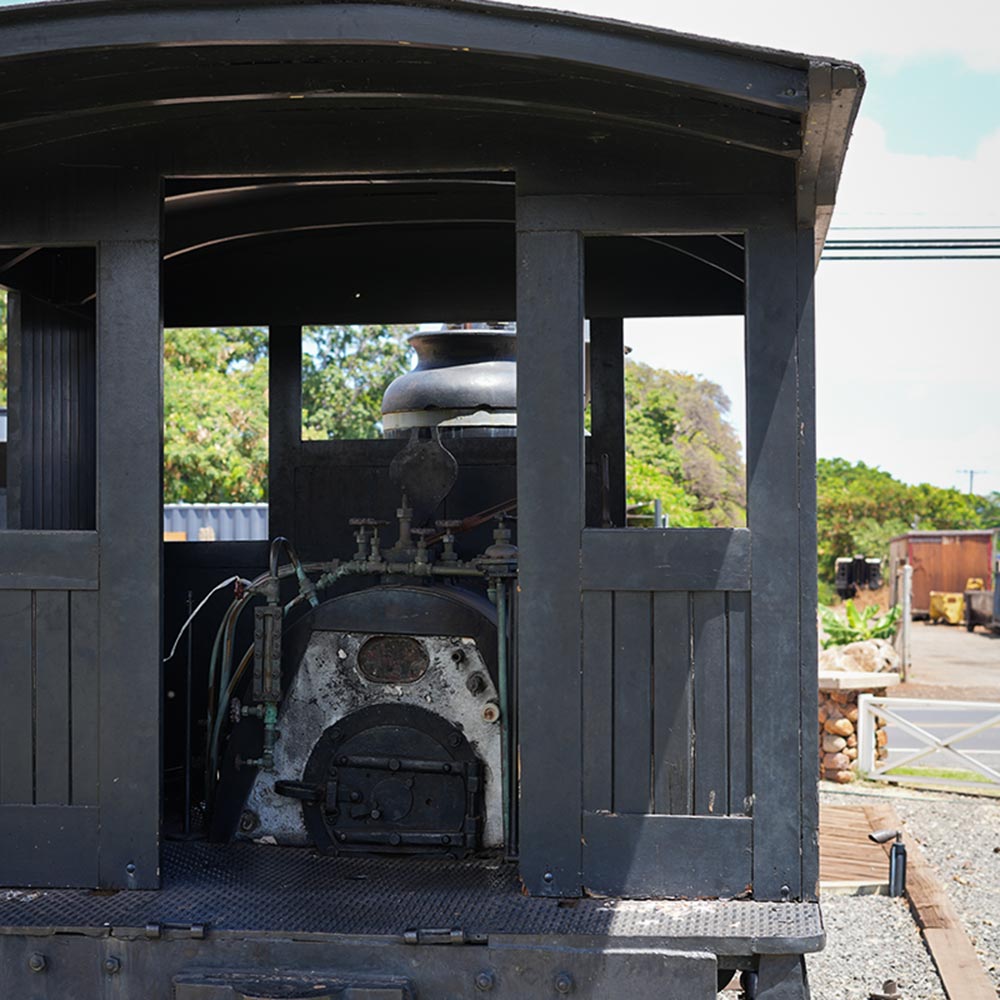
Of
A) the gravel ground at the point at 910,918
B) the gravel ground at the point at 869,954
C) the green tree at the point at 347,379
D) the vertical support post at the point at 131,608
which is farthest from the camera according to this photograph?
the green tree at the point at 347,379

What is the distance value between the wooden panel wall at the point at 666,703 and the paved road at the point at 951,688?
5.45m

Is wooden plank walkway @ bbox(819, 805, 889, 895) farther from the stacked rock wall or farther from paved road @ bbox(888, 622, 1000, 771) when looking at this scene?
the stacked rock wall

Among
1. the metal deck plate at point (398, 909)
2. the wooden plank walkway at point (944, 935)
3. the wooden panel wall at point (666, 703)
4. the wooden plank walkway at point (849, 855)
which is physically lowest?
the wooden plank walkway at point (944, 935)

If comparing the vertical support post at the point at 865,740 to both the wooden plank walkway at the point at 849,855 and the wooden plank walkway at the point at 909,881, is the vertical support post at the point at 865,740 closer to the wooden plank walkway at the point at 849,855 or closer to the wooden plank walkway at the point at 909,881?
the wooden plank walkway at the point at 909,881

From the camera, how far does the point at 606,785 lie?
3768 millimetres

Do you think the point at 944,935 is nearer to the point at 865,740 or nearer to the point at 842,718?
the point at 865,740

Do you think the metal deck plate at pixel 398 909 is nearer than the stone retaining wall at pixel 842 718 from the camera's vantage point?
Yes

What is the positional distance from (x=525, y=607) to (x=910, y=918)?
3.83 m

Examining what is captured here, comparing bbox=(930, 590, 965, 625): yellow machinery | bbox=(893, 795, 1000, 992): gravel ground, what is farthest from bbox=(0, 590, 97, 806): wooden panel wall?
bbox=(930, 590, 965, 625): yellow machinery

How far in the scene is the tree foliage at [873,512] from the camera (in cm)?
5119

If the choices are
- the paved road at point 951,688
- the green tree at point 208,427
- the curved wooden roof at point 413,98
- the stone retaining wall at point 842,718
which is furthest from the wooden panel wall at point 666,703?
the green tree at point 208,427

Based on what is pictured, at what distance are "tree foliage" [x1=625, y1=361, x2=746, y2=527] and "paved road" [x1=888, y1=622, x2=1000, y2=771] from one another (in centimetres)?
530

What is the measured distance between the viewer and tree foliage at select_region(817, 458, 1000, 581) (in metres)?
51.2

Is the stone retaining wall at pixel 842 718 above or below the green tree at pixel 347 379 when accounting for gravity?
below
